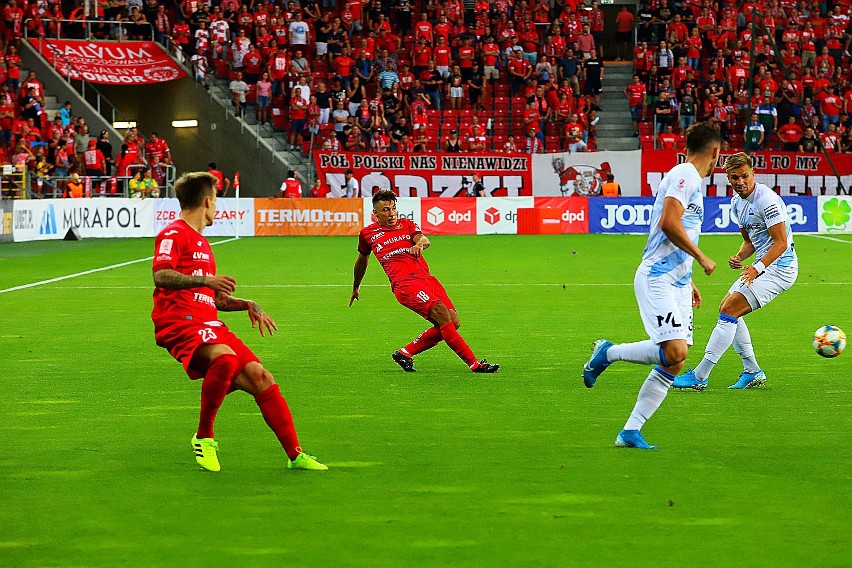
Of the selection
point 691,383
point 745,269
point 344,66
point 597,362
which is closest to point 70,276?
point 691,383

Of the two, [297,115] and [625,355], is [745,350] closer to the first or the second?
[625,355]

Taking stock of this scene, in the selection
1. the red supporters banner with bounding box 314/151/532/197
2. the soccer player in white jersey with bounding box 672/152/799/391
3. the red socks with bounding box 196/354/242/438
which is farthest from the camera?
the red supporters banner with bounding box 314/151/532/197

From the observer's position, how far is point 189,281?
6.52m

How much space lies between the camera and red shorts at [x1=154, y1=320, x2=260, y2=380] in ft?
22.1

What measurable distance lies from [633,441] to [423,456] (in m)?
1.27

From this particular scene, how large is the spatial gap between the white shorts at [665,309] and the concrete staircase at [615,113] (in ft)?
116

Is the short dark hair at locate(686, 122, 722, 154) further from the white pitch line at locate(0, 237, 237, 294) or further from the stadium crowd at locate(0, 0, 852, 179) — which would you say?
the stadium crowd at locate(0, 0, 852, 179)

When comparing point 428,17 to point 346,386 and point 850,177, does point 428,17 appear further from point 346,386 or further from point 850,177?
point 346,386

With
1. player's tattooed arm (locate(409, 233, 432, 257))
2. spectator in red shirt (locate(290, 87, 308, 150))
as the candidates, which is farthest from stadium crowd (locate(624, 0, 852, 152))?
player's tattooed arm (locate(409, 233, 432, 257))

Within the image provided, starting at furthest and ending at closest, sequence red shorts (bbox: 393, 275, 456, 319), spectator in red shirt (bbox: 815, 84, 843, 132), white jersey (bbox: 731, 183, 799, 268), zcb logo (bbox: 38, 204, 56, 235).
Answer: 1. spectator in red shirt (bbox: 815, 84, 843, 132)
2. zcb logo (bbox: 38, 204, 56, 235)
3. red shorts (bbox: 393, 275, 456, 319)
4. white jersey (bbox: 731, 183, 799, 268)

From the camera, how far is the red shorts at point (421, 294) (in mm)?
10875

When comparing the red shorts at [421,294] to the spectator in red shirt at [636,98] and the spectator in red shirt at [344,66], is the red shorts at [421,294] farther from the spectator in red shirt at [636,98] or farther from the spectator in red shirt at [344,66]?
the spectator in red shirt at [636,98]

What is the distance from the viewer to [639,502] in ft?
20.0

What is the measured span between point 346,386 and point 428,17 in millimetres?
36003
